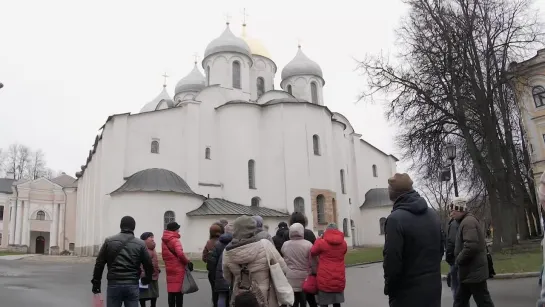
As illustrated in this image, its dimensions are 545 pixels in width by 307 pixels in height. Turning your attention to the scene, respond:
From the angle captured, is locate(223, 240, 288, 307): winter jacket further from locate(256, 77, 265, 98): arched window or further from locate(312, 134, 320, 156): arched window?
locate(256, 77, 265, 98): arched window

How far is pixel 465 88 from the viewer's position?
19906mm

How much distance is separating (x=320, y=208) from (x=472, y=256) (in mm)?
27983

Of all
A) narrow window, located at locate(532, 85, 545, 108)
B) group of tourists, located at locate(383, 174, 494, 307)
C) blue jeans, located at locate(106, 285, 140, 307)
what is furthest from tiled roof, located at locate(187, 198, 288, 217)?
group of tourists, located at locate(383, 174, 494, 307)

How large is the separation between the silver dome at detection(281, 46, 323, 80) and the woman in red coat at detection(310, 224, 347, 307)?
37.7 metres

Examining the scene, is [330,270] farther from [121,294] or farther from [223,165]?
[223,165]

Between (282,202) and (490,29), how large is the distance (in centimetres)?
1852

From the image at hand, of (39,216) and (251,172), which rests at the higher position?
(251,172)

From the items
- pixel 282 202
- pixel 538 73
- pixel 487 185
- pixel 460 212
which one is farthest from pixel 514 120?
pixel 460 212

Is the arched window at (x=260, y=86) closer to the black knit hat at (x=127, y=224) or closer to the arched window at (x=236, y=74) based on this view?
the arched window at (x=236, y=74)

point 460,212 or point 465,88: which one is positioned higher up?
point 465,88

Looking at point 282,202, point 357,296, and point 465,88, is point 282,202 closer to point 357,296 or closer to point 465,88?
point 465,88

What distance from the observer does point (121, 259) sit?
620cm

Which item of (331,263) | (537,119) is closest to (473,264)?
(331,263)

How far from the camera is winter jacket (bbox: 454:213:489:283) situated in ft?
20.5
